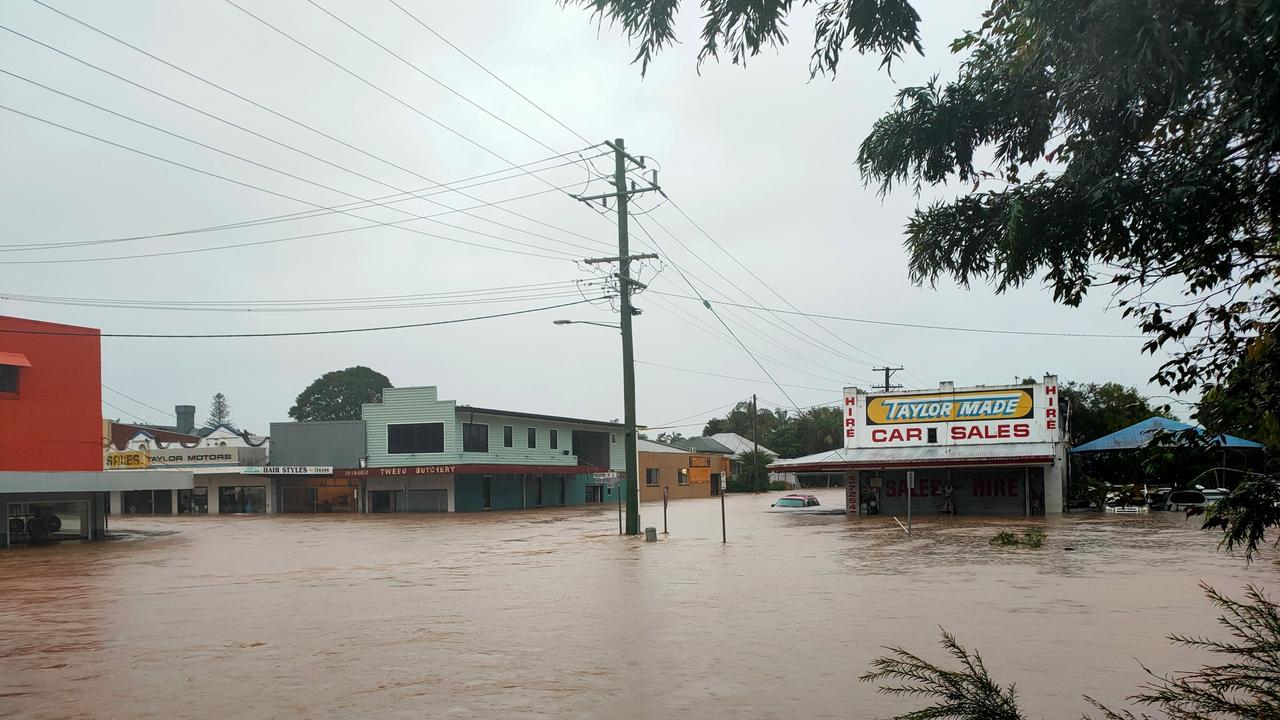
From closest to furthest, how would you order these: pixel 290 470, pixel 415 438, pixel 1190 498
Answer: pixel 1190 498, pixel 415 438, pixel 290 470

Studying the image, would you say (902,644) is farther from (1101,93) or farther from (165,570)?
(165,570)

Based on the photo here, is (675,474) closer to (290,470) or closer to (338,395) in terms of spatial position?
(290,470)

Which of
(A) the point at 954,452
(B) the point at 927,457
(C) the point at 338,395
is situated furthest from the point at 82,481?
(C) the point at 338,395

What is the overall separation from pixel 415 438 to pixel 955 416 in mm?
28835

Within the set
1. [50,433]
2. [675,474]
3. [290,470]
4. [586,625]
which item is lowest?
[675,474]

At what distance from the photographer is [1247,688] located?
4430 millimetres

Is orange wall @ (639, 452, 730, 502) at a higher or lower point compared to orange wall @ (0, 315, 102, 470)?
lower

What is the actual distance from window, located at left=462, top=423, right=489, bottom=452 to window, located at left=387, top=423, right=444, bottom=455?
4.10ft

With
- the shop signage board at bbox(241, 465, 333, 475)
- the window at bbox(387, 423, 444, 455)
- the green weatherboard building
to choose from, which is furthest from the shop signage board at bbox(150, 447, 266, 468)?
the window at bbox(387, 423, 444, 455)

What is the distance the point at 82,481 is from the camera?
117 feet

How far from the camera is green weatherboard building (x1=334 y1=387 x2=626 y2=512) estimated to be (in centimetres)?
5509

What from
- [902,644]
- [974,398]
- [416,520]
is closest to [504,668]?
[902,644]

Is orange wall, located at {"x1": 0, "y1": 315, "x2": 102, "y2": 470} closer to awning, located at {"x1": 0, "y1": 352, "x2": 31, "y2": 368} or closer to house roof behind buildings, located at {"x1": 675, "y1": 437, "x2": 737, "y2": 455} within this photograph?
awning, located at {"x1": 0, "y1": 352, "x2": 31, "y2": 368}

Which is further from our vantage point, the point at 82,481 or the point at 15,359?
the point at 82,481
